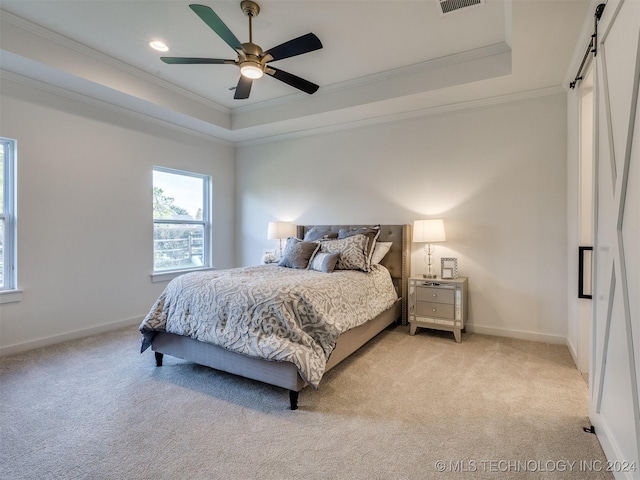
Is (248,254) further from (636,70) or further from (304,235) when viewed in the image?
(636,70)

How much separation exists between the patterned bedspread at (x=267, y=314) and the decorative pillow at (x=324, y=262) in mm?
373

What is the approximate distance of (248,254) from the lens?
18.0 feet

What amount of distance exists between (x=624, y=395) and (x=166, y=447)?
2257 mm

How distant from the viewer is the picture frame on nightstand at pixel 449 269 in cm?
363

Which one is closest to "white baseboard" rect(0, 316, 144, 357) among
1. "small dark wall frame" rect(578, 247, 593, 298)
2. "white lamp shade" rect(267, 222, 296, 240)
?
"white lamp shade" rect(267, 222, 296, 240)

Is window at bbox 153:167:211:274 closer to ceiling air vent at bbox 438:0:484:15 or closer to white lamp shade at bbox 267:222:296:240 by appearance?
white lamp shade at bbox 267:222:296:240

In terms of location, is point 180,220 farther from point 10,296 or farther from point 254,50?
point 254,50

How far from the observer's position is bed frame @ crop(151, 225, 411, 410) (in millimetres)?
2199

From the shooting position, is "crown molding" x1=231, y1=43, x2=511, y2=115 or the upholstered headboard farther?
the upholstered headboard

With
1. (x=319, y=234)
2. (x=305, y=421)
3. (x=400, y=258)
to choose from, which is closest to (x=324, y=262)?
(x=319, y=234)

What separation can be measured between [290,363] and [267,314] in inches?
14.3

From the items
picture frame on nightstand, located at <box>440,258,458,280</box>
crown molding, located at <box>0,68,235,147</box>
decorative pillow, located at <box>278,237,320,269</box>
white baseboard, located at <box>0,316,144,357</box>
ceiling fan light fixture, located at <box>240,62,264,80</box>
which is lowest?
white baseboard, located at <box>0,316,144,357</box>

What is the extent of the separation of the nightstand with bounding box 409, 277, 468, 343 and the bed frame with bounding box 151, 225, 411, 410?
0.29 m

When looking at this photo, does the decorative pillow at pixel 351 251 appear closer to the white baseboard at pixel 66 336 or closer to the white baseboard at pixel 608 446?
the white baseboard at pixel 608 446
